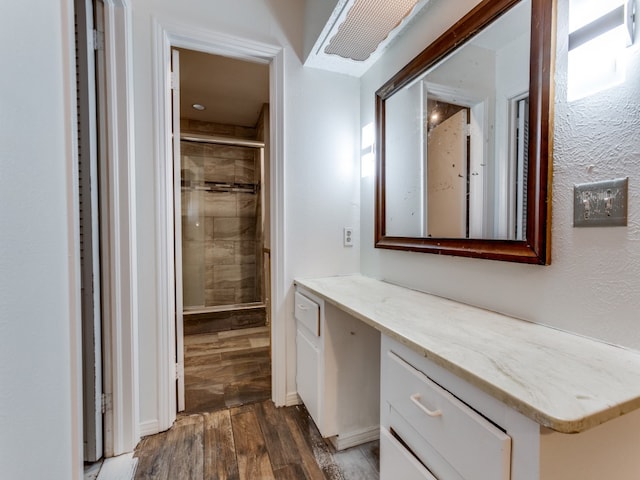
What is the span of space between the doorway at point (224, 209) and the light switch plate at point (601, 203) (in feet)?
7.30

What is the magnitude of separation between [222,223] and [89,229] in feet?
7.74

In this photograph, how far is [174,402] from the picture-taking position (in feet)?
5.34

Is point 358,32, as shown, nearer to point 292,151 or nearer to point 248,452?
point 292,151

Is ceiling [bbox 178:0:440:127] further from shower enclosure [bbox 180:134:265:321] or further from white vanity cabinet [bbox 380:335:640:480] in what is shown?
white vanity cabinet [bbox 380:335:640:480]

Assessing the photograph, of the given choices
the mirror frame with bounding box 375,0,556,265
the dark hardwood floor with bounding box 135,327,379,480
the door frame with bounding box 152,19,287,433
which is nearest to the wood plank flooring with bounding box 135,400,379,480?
the dark hardwood floor with bounding box 135,327,379,480

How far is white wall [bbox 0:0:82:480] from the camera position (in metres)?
0.59

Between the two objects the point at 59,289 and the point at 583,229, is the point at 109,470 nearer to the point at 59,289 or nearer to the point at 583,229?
the point at 59,289

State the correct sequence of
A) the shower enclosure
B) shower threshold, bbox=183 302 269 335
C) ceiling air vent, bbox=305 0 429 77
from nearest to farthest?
1. ceiling air vent, bbox=305 0 429 77
2. shower threshold, bbox=183 302 269 335
3. the shower enclosure

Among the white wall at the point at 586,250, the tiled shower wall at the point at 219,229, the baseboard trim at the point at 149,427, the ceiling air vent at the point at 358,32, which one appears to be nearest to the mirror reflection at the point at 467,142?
the white wall at the point at 586,250

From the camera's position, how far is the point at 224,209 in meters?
3.65

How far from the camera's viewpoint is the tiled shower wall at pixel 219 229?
3453mm

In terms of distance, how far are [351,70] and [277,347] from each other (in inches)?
70.5

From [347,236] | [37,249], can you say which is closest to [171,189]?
[37,249]

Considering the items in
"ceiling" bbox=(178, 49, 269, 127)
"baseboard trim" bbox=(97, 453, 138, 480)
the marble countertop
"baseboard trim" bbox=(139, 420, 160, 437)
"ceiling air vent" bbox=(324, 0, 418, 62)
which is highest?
"ceiling" bbox=(178, 49, 269, 127)
